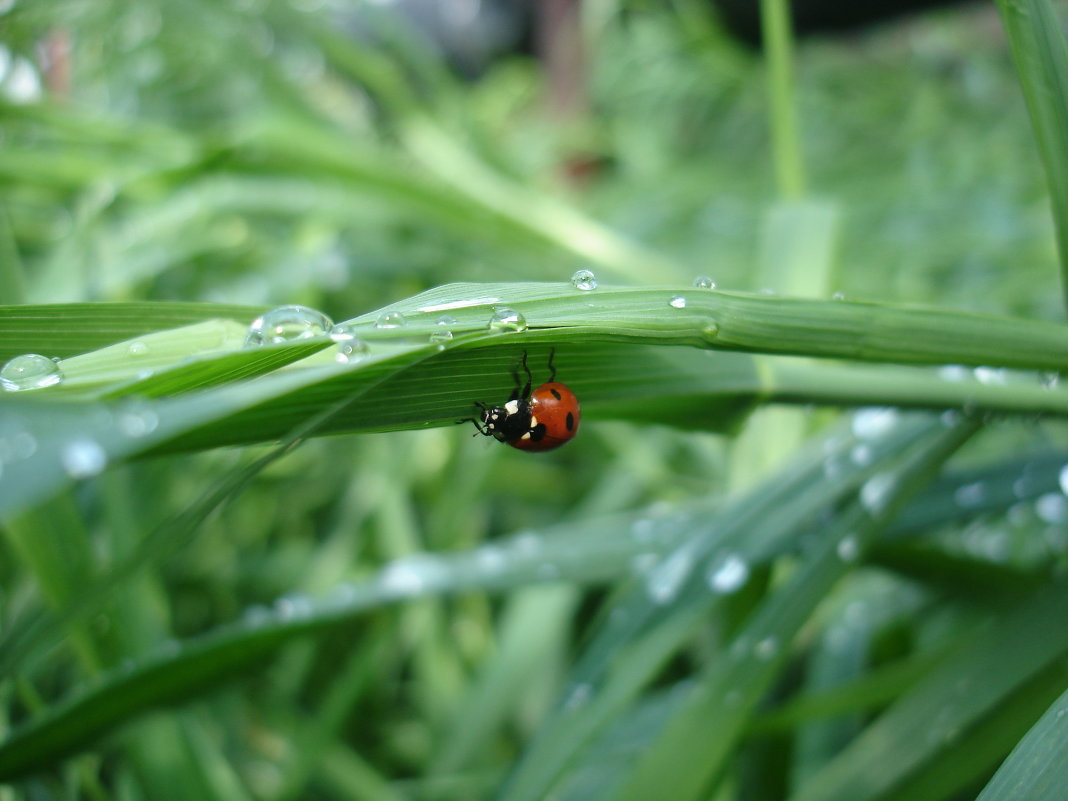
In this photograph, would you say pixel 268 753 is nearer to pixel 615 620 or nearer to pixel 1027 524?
pixel 615 620

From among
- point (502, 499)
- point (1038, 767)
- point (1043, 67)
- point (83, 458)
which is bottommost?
point (1038, 767)

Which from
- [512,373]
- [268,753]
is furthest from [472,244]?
[512,373]

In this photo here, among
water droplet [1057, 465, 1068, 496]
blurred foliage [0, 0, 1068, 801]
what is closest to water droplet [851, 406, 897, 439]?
blurred foliage [0, 0, 1068, 801]

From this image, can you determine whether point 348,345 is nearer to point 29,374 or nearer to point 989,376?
point 29,374


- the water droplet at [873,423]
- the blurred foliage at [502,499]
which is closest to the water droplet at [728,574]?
the blurred foliage at [502,499]

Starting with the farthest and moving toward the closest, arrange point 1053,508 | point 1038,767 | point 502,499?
point 502,499 → point 1053,508 → point 1038,767

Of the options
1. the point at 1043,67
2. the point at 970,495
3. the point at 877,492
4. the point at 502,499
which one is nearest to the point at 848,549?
the point at 877,492

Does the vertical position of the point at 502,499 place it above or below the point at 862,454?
above

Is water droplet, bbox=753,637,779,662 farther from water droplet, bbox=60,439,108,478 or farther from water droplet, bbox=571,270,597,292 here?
water droplet, bbox=60,439,108,478
